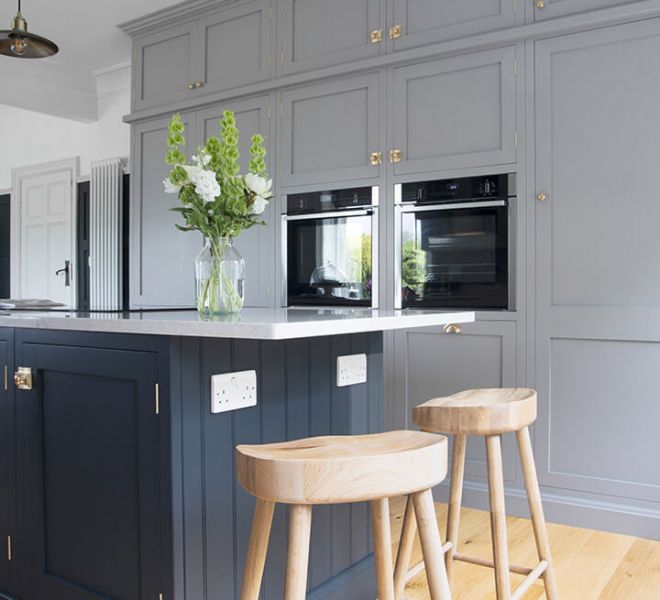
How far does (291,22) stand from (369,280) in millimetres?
1449

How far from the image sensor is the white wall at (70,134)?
5.20 meters

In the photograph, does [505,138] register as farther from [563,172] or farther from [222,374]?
[222,374]

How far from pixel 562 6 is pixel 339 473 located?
8.08ft

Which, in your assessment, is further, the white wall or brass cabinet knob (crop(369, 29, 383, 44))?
the white wall

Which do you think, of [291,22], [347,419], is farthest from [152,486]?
[291,22]

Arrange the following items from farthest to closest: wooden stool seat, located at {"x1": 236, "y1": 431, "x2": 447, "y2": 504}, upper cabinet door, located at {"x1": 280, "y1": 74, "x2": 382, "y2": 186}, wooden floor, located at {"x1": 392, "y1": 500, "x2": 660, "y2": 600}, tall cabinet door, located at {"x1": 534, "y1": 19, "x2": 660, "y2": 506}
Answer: upper cabinet door, located at {"x1": 280, "y1": 74, "x2": 382, "y2": 186}, tall cabinet door, located at {"x1": 534, "y1": 19, "x2": 660, "y2": 506}, wooden floor, located at {"x1": 392, "y1": 500, "x2": 660, "y2": 600}, wooden stool seat, located at {"x1": 236, "y1": 431, "x2": 447, "y2": 504}

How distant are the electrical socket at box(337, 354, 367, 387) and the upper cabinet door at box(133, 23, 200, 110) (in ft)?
8.01

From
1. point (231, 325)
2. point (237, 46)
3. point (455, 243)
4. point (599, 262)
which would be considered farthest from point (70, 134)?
point (231, 325)

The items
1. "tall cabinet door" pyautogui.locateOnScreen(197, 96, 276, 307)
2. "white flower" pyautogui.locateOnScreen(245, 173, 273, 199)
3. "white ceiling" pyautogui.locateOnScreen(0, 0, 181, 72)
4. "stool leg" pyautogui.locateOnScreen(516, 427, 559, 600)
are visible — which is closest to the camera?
"stool leg" pyautogui.locateOnScreen(516, 427, 559, 600)

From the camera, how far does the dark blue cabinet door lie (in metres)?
1.56

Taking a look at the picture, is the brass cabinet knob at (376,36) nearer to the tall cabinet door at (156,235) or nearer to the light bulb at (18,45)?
the tall cabinet door at (156,235)

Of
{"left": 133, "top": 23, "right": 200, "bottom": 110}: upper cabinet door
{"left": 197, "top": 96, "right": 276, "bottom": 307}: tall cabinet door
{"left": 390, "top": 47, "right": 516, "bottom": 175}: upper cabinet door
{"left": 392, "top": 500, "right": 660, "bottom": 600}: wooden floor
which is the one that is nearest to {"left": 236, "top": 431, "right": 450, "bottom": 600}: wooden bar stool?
{"left": 392, "top": 500, "right": 660, "bottom": 600}: wooden floor

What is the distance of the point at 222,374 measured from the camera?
64.1 inches

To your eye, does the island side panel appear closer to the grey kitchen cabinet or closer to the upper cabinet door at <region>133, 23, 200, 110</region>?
the grey kitchen cabinet
